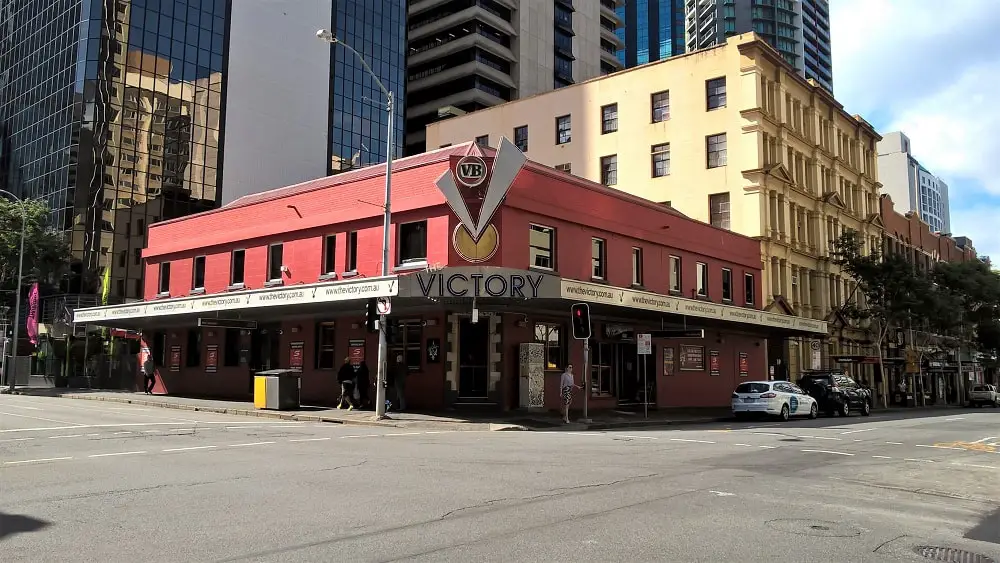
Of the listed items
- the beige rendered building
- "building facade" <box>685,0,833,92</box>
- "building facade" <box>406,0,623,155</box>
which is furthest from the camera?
"building facade" <box>685,0,833,92</box>

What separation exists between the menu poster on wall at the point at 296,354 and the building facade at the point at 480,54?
5171 centimetres

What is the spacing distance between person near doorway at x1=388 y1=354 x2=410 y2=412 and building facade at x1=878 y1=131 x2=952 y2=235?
70596 mm

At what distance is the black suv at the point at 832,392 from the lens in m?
30.9

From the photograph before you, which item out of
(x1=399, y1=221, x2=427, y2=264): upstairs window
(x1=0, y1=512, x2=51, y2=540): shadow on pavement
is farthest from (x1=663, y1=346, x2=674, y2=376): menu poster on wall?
(x1=0, y1=512, x2=51, y2=540): shadow on pavement

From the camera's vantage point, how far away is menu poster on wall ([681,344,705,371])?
31719 mm

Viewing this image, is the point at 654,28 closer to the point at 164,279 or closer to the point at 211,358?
the point at 164,279

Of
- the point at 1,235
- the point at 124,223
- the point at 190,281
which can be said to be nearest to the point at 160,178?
the point at 124,223

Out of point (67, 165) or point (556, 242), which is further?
point (67, 165)

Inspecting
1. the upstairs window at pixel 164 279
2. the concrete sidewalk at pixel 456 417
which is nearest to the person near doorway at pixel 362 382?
the concrete sidewalk at pixel 456 417

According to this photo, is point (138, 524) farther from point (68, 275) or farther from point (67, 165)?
point (67, 165)

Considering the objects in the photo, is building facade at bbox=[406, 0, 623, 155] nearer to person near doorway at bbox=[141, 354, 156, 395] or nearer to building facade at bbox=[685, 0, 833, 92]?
person near doorway at bbox=[141, 354, 156, 395]

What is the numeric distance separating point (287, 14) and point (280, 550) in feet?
232

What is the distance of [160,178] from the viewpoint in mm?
58875

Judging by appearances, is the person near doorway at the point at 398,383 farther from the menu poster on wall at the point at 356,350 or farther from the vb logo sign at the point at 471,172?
the vb logo sign at the point at 471,172
